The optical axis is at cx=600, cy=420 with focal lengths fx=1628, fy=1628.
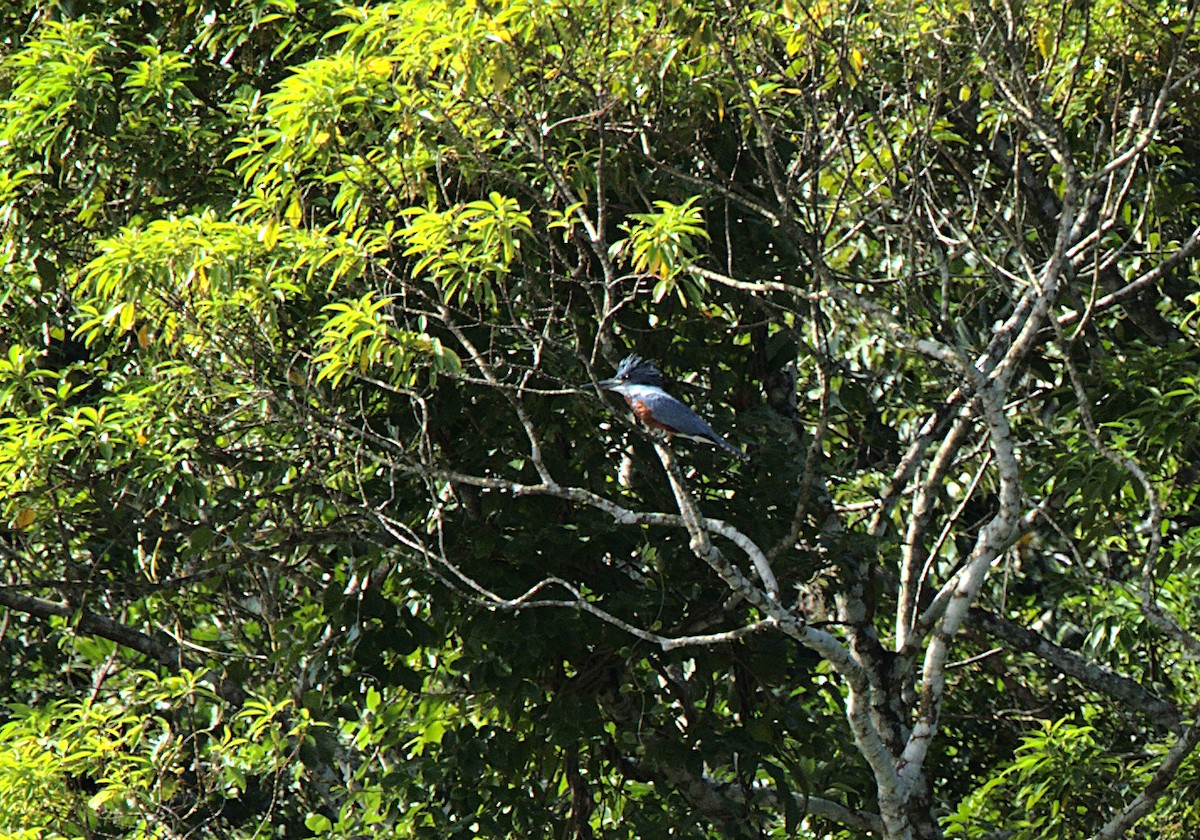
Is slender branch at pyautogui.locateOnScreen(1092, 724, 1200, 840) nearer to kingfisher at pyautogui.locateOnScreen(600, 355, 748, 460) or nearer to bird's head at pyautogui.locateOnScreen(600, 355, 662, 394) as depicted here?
kingfisher at pyautogui.locateOnScreen(600, 355, 748, 460)

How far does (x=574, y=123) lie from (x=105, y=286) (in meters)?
1.76

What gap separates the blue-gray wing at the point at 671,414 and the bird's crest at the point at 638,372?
0.30ft

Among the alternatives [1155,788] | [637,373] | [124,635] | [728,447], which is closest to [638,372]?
[637,373]

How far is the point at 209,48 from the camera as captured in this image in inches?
273

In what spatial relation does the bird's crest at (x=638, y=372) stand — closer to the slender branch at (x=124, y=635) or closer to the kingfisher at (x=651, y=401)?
the kingfisher at (x=651, y=401)

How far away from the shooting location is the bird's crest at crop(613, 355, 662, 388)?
5.69 m

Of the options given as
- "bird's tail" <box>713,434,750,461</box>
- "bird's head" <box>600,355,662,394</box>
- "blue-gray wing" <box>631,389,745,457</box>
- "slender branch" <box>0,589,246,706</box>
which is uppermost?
"bird's head" <box>600,355,662,394</box>

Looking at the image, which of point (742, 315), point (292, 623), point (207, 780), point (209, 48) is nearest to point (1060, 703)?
point (742, 315)

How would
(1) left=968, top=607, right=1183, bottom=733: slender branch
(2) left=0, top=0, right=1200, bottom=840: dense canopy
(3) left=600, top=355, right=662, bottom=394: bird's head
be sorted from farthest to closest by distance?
(1) left=968, top=607, right=1183, bottom=733: slender branch → (3) left=600, top=355, right=662, bottom=394: bird's head → (2) left=0, top=0, right=1200, bottom=840: dense canopy

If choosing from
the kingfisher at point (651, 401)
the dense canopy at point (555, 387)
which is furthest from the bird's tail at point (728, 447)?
the dense canopy at point (555, 387)

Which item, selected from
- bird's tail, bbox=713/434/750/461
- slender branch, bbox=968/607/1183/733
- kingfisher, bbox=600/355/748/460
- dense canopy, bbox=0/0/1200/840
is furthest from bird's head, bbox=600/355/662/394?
slender branch, bbox=968/607/1183/733

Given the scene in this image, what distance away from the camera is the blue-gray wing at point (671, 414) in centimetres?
557

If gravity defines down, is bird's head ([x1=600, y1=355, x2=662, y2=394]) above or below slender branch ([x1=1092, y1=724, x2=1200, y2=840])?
above

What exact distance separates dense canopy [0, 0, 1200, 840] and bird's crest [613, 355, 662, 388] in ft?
0.59
